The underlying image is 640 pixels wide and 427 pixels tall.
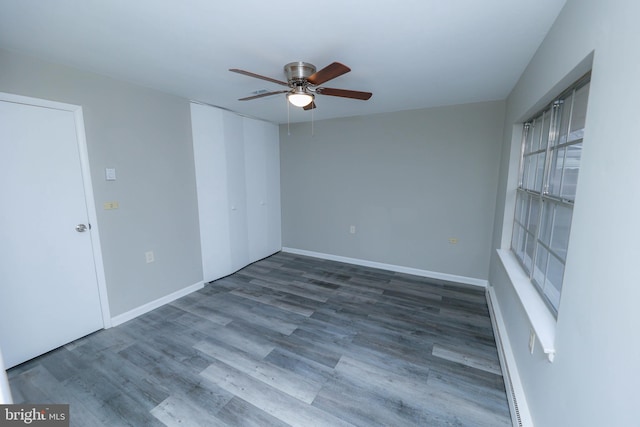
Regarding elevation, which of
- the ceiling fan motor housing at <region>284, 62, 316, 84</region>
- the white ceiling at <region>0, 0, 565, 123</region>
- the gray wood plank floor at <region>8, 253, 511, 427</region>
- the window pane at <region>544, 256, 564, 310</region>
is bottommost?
the gray wood plank floor at <region>8, 253, 511, 427</region>

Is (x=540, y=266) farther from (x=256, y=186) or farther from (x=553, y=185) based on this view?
(x=256, y=186)

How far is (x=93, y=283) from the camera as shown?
241 cm

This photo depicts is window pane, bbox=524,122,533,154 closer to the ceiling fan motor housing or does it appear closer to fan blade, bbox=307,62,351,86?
fan blade, bbox=307,62,351,86

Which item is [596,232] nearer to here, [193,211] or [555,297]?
[555,297]

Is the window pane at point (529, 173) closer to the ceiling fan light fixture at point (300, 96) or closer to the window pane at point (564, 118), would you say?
the window pane at point (564, 118)

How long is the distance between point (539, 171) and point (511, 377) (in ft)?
5.00

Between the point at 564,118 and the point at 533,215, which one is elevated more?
the point at 564,118

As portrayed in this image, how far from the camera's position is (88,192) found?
232 centimetres

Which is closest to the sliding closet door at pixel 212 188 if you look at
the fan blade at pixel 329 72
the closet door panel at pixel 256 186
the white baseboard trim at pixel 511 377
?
the closet door panel at pixel 256 186

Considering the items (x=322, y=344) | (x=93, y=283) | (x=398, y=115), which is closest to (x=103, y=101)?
(x=93, y=283)

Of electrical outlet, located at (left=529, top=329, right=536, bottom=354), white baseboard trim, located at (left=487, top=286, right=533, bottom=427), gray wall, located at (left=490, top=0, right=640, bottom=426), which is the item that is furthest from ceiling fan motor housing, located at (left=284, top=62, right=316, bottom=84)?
white baseboard trim, located at (left=487, top=286, right=533, bottom=427)

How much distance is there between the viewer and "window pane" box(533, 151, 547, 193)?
1.89 m

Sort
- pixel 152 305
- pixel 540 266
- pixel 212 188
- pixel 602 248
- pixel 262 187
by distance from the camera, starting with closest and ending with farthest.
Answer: pixel 602 248 < pixel 540 266 < pixel 152 305 < pixel 212 188 < pixel 262 187

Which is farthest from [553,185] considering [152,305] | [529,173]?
[152,305]
